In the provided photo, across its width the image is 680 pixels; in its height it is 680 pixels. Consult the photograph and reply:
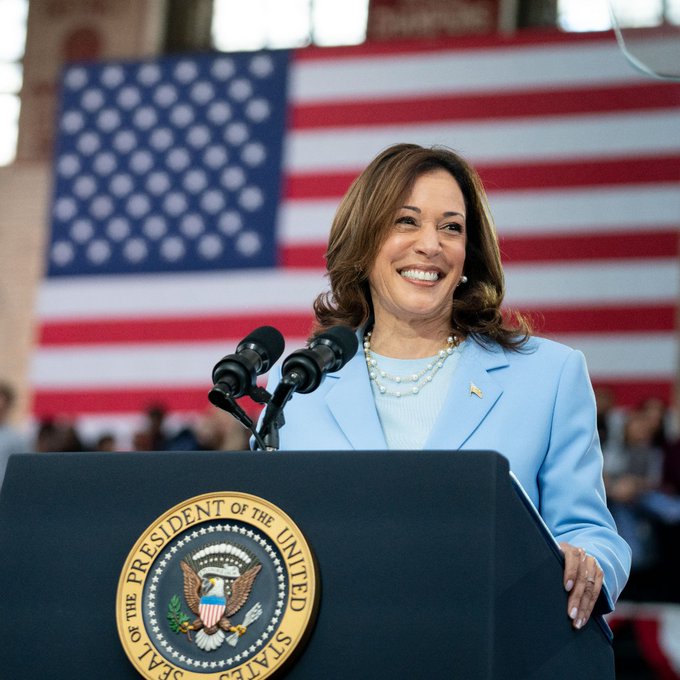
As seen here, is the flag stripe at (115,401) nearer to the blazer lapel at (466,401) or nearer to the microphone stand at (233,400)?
the blazer lapel at (466,401)

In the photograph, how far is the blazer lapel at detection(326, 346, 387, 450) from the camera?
1636mm

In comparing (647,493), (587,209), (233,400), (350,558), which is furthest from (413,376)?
(587,209)

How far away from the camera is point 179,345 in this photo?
857cm

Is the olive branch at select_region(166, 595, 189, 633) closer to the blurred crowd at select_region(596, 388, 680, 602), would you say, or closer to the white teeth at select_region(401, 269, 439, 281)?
the white teeth at select_region(401, 269, 439, 281)

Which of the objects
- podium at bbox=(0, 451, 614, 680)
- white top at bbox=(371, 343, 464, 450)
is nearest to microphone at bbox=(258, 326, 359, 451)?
podium at bbox=(0, 451, 614, 680)

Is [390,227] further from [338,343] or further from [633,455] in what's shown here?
[633,455]

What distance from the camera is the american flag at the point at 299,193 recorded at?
7805 mm

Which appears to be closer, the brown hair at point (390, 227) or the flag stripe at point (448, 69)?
the brown hair at point (390, 227)

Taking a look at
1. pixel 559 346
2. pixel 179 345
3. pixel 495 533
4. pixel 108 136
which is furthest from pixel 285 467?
pixel 108 136

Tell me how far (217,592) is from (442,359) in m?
0.73

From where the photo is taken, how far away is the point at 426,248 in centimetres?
173

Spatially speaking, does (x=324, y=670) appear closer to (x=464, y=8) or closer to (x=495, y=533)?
(x=495, y=533)

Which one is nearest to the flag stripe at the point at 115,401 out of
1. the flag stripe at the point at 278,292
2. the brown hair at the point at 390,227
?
the flag stripe at the point at 278,292

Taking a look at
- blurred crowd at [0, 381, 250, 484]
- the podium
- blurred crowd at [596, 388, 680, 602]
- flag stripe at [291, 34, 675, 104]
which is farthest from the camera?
flag stripe at [291, 34, 675, 104]
